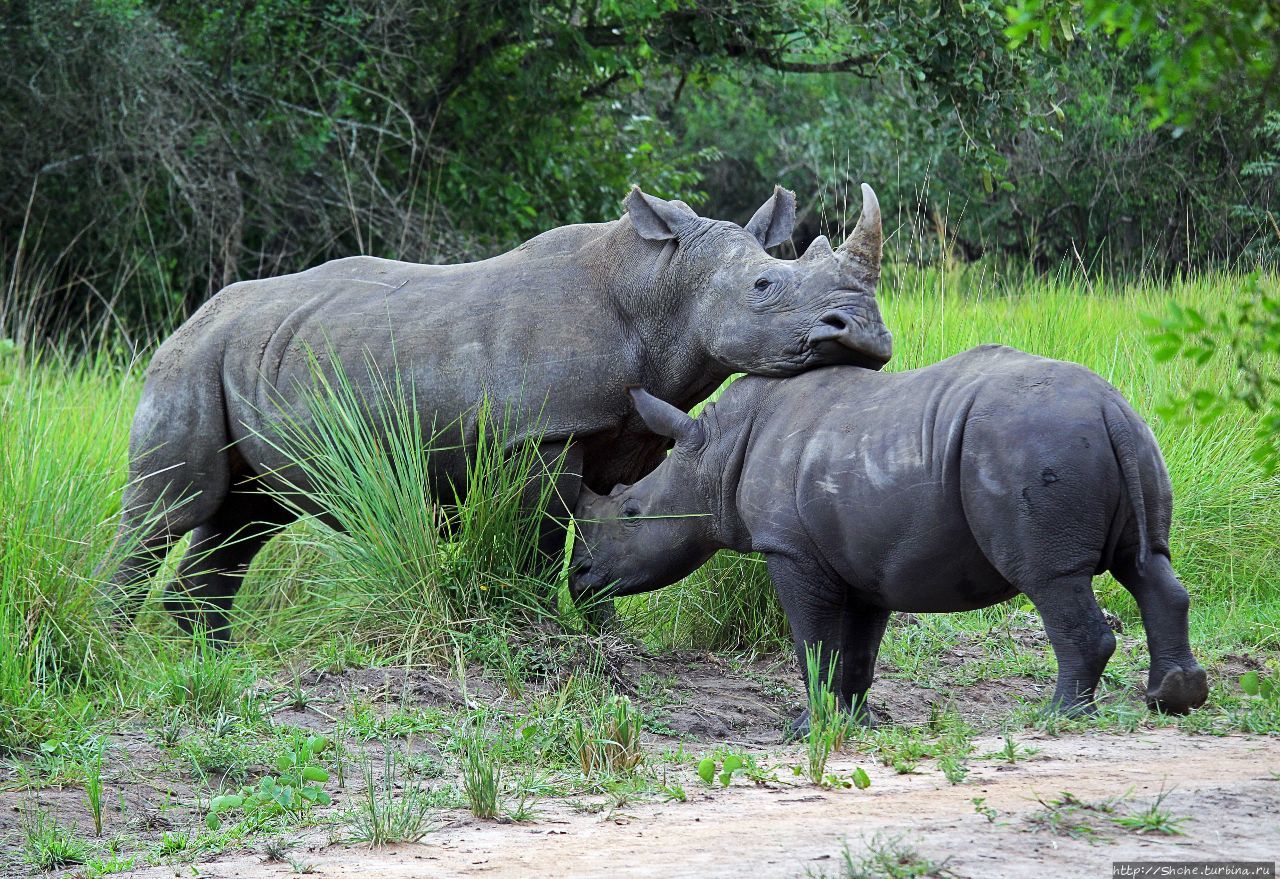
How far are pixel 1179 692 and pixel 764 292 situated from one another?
6.14 ft

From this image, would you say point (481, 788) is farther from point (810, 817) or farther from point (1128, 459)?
point (1128, 459)

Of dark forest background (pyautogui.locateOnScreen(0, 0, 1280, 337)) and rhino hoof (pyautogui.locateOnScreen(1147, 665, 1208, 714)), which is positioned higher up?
dark forest background (pyautogui.locateOnScreen(0, 0, 1280, 337))

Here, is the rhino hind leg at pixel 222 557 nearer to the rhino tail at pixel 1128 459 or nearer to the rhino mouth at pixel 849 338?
the rhino mouth at pixel 849 338

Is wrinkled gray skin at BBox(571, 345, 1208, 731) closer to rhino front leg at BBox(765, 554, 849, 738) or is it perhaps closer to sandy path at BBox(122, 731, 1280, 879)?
rhino front leg at BBox(765, 554, 849, 738)

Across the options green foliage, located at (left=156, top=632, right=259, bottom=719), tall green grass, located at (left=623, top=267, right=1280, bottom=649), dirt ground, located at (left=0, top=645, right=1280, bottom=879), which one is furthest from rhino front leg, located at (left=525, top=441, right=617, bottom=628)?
green foliage, located at (left=156, top=632, right=259, bottom=719)

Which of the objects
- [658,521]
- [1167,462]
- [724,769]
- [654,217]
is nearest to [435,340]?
[654,217]

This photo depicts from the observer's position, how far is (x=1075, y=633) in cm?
446

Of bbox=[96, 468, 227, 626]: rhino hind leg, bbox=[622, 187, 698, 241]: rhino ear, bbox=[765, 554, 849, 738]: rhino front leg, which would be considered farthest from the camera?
bbox=[96, 468, 227, 626]: rhino hind leg

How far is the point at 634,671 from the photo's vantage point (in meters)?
5.80

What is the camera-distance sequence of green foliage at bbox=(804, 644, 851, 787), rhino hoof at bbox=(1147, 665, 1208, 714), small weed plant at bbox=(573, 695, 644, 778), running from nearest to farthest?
green foliage at bbox=(804, 644, 851, 787)
small weed plant at bbox=(573, 695, 644, 778)
rhino hoof at bbox=(1147, 665, 1208, 714)

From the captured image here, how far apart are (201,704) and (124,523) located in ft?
4.83

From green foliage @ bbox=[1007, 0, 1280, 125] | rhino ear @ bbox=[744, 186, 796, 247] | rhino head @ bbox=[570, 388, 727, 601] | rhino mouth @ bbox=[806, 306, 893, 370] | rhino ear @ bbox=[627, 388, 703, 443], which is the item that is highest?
green foliage @ bbox=[1007, 0, 1280, 125]

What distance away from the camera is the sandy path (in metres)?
3.11

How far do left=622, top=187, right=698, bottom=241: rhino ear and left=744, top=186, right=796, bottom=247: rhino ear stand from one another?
32 cm
